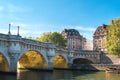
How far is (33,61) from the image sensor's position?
74625mm

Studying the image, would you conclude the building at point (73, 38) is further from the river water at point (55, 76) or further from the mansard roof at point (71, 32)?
the river water at point (55, 76)

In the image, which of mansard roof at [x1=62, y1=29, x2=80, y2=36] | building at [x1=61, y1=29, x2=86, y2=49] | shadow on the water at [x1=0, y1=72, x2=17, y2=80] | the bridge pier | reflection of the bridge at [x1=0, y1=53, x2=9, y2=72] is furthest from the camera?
mansard roof at [x1=62, y1=29, x2=80, y2=36]

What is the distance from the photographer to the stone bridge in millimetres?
53969

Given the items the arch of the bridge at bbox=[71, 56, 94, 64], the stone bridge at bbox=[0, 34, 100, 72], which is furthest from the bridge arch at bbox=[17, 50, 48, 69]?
the arch of the bridge at bbox=[71, 56, 94, 64]

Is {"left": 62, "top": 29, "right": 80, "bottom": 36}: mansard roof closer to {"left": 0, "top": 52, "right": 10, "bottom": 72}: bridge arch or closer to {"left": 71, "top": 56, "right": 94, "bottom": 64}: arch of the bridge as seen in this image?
{"left": 71, "top": 56, "right": 94, "bottom": 64}: arch of the bridge

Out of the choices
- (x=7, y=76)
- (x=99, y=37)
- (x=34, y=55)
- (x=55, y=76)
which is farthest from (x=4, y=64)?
(x=99, y=37)

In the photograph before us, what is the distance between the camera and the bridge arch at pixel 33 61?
7169 centimetres

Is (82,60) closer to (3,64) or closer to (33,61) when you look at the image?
(33,61)

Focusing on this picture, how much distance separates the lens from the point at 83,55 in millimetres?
96062

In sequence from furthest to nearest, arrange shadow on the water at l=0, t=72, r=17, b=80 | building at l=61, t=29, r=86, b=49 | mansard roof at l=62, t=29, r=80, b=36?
mansard roof at l=62, t=29, r=80, b=36 < building at l=61, t=29, r=86, b=49 < shadow on the water at l=0, t=72, r=17, b=80

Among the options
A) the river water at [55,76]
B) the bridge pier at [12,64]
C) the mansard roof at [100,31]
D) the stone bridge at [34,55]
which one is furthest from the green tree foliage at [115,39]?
the mansard roof at [100,31]

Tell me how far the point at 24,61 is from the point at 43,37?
3750 centimetres

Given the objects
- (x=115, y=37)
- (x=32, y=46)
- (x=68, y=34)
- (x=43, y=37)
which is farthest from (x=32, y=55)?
(x=68, y=34)

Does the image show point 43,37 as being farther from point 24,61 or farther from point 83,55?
point 24,61
